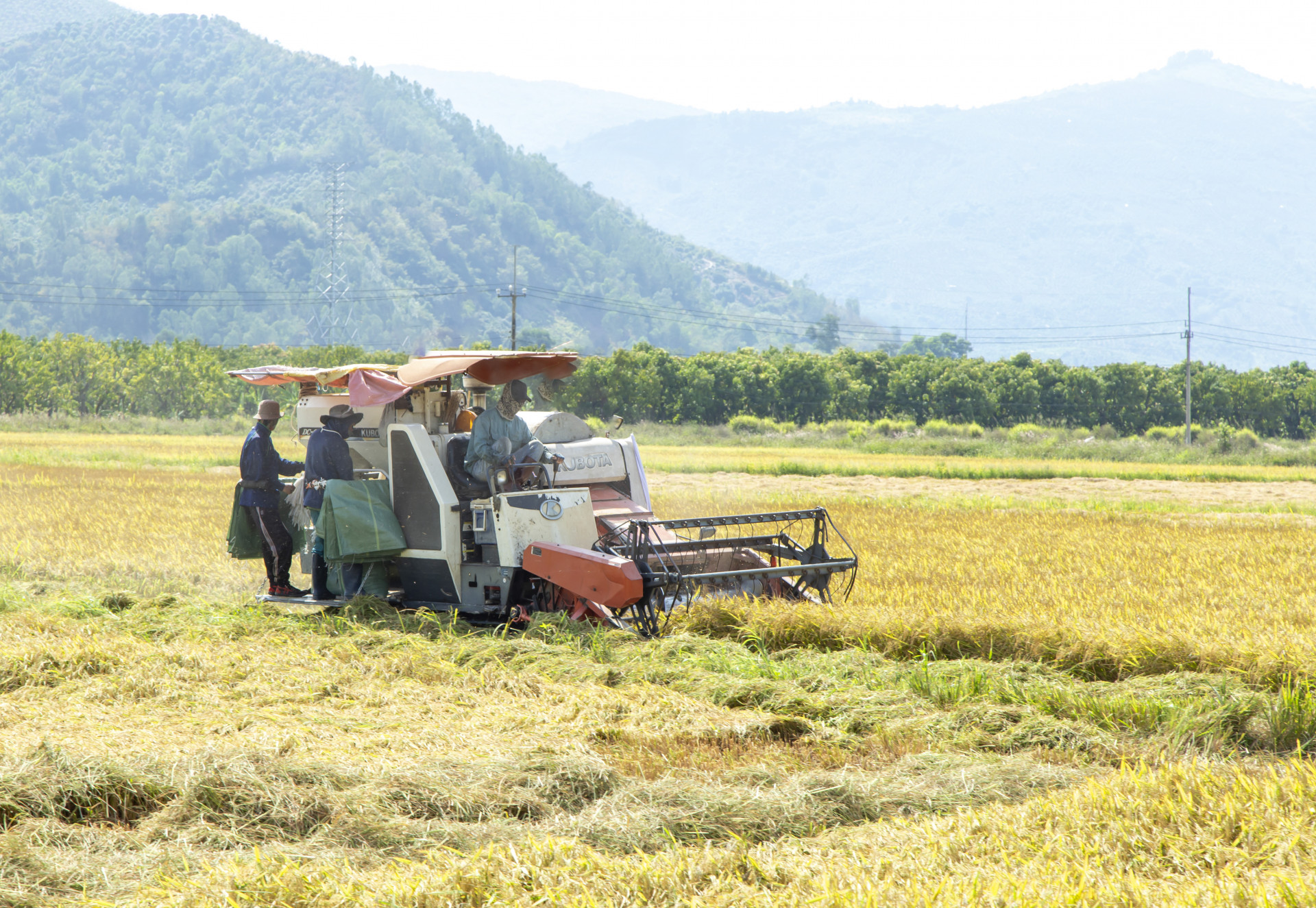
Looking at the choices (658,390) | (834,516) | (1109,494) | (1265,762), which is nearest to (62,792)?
(1265,762)

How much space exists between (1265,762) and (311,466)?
745 cm

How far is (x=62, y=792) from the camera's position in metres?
5.14

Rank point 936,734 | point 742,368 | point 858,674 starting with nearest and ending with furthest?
point 936,734, point 858,674, point 742,368

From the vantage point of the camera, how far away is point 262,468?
10570mm

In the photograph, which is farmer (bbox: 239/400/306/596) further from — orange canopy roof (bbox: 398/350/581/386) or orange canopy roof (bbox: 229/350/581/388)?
orange canopy roof (bbox: 398/350/581/386)

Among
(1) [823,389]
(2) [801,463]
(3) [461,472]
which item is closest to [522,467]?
(3) [461,472]

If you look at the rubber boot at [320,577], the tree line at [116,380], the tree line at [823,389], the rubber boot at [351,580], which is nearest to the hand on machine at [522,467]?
the rubber boot at [351,580]

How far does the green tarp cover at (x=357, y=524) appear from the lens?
942cm

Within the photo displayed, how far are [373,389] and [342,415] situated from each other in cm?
67

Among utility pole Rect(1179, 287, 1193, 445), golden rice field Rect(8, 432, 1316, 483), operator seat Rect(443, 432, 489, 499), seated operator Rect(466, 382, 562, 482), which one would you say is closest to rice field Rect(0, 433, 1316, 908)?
operator seat Rect(443, 432, 489, 499)

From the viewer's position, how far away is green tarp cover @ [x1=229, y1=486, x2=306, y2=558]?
35.2ft

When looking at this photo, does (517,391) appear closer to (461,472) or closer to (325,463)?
(461,472)

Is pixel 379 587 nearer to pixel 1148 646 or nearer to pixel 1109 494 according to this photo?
pixel 1148 646

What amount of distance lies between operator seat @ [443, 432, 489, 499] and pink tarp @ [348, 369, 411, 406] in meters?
0.69
